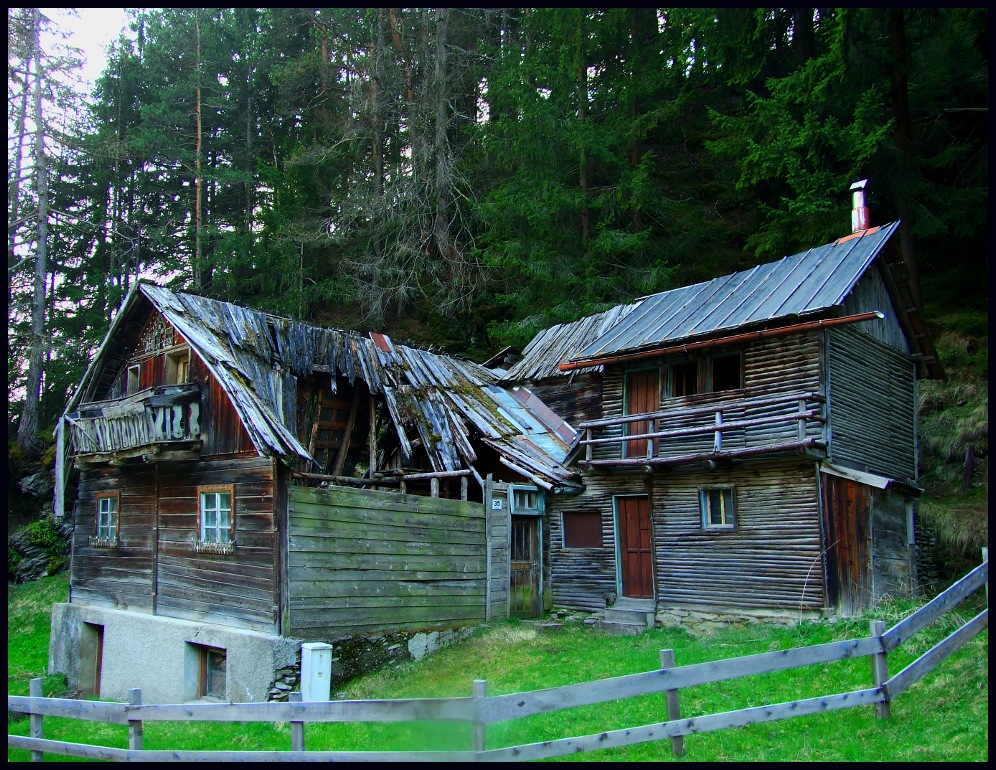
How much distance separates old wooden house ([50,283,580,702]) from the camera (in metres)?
15.2

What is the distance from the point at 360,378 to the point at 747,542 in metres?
9.70

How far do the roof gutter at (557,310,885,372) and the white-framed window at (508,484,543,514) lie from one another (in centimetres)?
322

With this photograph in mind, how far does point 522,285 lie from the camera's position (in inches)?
1288

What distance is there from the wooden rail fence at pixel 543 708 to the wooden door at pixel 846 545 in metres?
6.18

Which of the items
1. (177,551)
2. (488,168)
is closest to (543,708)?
(177,551)

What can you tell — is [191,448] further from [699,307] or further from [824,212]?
[824,212]

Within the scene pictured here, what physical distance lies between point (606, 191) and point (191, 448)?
18.5m

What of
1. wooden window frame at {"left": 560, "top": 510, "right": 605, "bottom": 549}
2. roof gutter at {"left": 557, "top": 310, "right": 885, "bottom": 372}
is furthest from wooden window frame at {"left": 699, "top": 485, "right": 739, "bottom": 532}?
roof gutter at {"left": 557, "top": 310, "right": 885, "bottom": 372}

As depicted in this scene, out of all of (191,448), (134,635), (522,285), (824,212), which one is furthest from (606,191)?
(134,635)

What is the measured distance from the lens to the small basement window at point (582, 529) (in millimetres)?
19859

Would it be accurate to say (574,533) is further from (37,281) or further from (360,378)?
(37,281)

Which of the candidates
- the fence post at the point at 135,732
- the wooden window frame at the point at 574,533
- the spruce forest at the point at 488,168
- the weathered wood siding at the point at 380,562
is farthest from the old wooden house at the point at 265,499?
the spruce forest at the point at 488,168

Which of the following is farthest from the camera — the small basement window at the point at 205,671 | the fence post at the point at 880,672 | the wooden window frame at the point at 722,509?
the wooden window frame at the point at 722,509

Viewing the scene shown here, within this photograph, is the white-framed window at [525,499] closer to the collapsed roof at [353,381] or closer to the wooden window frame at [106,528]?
the collapsed roof at [353,381]
